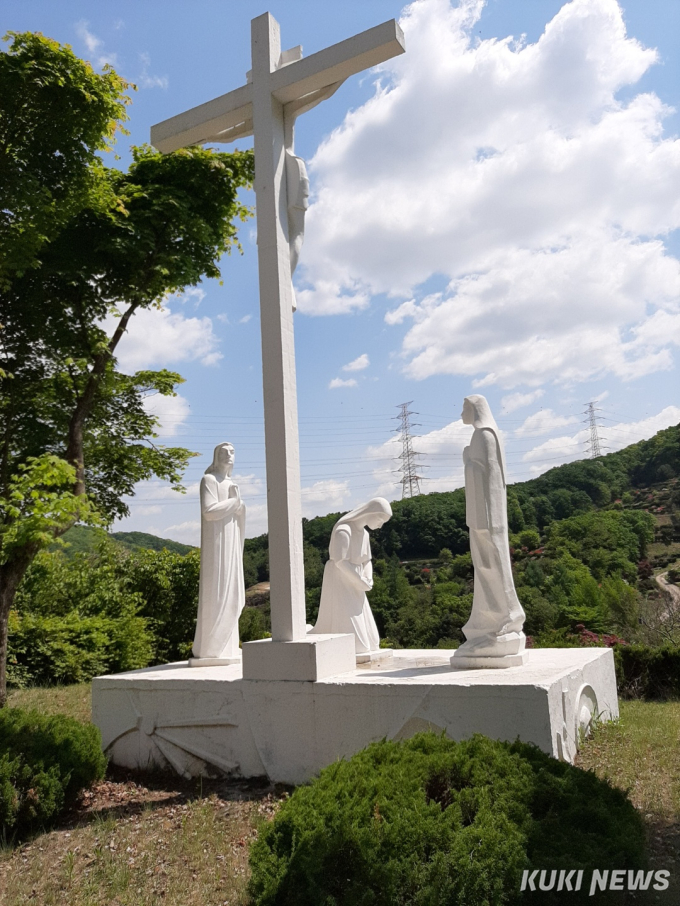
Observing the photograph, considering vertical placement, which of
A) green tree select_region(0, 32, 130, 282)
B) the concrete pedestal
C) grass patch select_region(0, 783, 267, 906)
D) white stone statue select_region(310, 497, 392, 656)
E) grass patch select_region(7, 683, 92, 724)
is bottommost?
grass patch select_region(0, 783, 267, 906)

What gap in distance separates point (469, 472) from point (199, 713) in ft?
9.98

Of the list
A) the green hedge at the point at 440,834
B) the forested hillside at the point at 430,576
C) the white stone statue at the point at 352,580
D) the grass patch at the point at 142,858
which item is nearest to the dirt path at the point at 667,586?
the forested hillside at the point at 430,576

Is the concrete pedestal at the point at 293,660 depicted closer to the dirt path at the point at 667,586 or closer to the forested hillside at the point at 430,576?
the forested hillside at the point at 430,576

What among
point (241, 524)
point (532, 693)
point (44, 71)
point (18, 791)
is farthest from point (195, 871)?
point (44, 71)

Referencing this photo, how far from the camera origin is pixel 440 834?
2.76 meters

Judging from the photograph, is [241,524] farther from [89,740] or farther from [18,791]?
[18,791]

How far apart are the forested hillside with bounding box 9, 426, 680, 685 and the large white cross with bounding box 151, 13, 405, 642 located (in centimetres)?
441

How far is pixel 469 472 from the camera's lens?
5.88 metres

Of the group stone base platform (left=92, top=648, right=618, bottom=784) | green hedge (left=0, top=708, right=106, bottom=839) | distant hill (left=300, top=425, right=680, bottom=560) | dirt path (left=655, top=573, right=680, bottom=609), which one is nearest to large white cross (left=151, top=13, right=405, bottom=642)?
stone base platform (left=92, top=648, right=618, bottom=784)

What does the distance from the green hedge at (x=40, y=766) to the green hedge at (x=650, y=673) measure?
6.41 metres

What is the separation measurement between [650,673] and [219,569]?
5.60 m

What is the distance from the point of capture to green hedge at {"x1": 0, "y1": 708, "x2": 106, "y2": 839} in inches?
187

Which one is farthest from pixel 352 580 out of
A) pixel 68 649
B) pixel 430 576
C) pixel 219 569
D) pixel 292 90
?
pixel 430 576

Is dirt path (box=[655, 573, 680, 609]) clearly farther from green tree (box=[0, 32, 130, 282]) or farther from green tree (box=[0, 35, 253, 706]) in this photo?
green tree (box=[0, 32, 130, 282])
